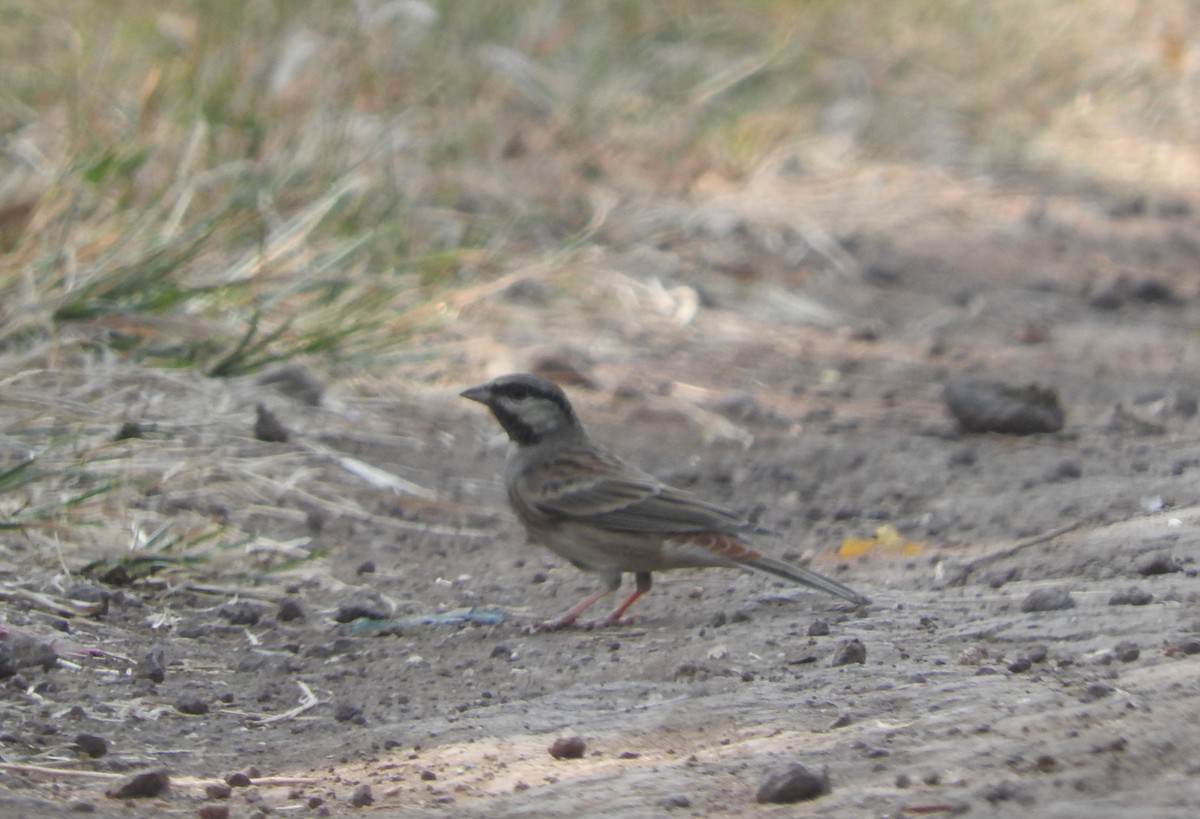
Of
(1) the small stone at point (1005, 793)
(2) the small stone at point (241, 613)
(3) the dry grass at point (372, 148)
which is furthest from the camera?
(3) the dry grass at point (372, 148)

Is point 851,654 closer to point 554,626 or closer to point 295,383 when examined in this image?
point 554,626

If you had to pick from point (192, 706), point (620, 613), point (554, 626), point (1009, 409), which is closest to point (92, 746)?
point (192, 706)

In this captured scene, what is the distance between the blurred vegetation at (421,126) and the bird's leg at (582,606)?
64.5 inches

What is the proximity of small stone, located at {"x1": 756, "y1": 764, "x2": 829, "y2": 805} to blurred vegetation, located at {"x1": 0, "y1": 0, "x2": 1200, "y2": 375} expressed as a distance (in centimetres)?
337

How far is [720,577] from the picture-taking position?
18.7 ft

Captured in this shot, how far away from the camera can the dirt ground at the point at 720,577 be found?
3.60 meters

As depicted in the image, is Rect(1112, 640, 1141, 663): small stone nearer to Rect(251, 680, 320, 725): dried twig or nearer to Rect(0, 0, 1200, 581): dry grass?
Rect(251, 680, 320, 725): dried twig

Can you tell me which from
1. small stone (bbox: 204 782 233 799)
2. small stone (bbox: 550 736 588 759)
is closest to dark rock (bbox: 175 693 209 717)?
small stone (bbox: 204 782 233 799)

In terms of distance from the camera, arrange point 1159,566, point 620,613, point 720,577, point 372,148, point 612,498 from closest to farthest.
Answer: point 1159,566 < point 620,613 < point 612,498 < point 720,577 < point 372,148

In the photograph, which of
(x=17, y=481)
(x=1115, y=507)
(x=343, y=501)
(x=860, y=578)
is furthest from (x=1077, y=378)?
(x=17, y=481)

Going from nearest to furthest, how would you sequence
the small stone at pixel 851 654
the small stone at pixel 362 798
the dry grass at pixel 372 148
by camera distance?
the small stone at pixel 362 798 → the small stone at pixel 851 654 → the dry grass at pixel 372 148

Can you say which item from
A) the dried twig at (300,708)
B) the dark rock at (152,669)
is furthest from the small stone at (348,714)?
the dark rock at (152,669)

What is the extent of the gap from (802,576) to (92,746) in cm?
189

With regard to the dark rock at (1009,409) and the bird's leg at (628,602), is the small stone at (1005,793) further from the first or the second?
the dark rock at (1009,409)
